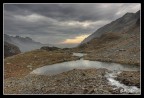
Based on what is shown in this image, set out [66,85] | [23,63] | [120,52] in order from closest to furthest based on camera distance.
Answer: [66,85] → [23,63] → [120,52]

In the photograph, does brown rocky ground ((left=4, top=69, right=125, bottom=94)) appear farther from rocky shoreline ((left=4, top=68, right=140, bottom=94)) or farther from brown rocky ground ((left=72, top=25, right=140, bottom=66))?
brown rocky ground ((left=72, top=25, right=140, bottom=66))

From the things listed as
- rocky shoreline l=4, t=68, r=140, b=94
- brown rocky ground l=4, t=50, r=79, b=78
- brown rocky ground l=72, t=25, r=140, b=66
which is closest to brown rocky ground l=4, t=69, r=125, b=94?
rocky shoreline l=4, t=68, r=140, b=94

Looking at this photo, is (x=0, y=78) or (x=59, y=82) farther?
(x=59, y=82)

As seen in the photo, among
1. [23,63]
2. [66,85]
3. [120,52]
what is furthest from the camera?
[120,52]

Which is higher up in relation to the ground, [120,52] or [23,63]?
[120,52]

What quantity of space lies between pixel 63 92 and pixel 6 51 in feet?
237

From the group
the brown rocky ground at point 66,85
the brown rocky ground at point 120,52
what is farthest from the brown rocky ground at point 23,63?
the brown rocky ground at point 120,52

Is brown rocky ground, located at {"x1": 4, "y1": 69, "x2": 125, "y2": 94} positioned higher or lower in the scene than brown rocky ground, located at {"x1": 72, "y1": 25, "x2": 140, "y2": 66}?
lower

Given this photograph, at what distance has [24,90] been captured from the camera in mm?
29766

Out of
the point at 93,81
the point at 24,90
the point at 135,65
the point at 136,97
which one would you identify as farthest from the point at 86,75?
the point at 136,97

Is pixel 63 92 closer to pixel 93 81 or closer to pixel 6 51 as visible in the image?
pixel 93 81

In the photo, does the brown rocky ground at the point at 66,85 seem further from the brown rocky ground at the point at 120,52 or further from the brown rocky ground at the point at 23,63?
the brown rocky ground at the point at 120,52

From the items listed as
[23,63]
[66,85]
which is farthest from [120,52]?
[66,85]

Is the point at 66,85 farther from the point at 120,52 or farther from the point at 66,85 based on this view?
the point at 120,52
